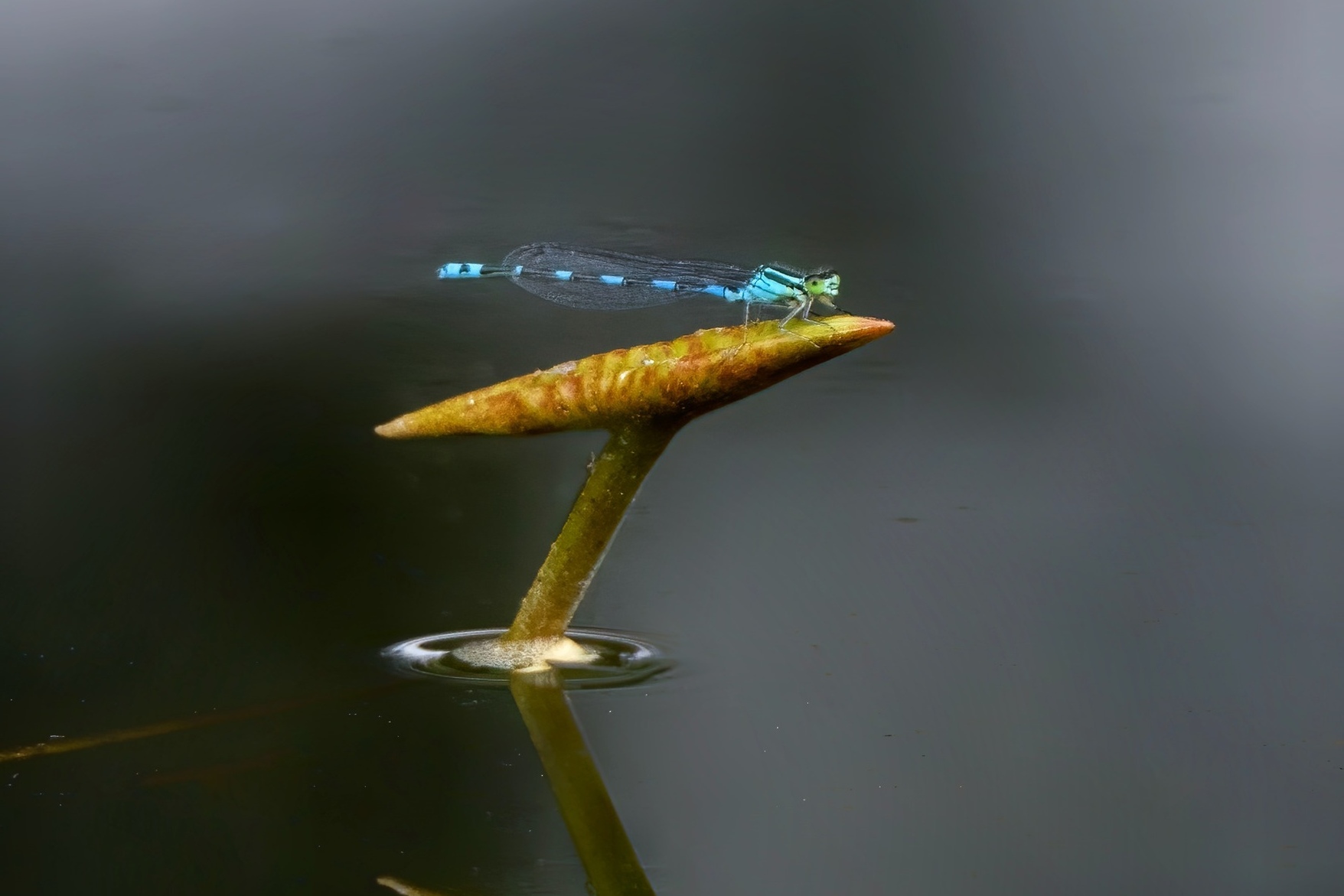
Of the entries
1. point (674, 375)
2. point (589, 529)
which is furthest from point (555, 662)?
point (674, 375)

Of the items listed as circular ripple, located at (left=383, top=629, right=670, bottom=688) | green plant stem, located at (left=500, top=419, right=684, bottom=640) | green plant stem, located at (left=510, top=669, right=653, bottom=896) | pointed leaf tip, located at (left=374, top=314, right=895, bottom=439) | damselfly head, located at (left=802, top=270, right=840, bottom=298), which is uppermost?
damselfly head, located at (left=802, top=270, right=840, bottom=298)

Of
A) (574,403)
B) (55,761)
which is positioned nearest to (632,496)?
(574,403)

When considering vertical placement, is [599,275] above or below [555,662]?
above

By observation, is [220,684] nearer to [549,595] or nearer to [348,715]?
[348,715]

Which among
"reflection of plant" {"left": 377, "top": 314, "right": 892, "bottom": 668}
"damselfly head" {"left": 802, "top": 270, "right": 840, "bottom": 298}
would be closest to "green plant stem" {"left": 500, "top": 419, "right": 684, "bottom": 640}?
"reflection of plant" {"left": 377, "top": 314, "right": 892, "bottom": 668}

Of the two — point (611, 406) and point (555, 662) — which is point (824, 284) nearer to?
point (611, 406)

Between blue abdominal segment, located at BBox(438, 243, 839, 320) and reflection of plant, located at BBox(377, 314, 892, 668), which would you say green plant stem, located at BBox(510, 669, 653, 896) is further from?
blue abdominal segment, located at BBox(438, 243, 839, 320)
